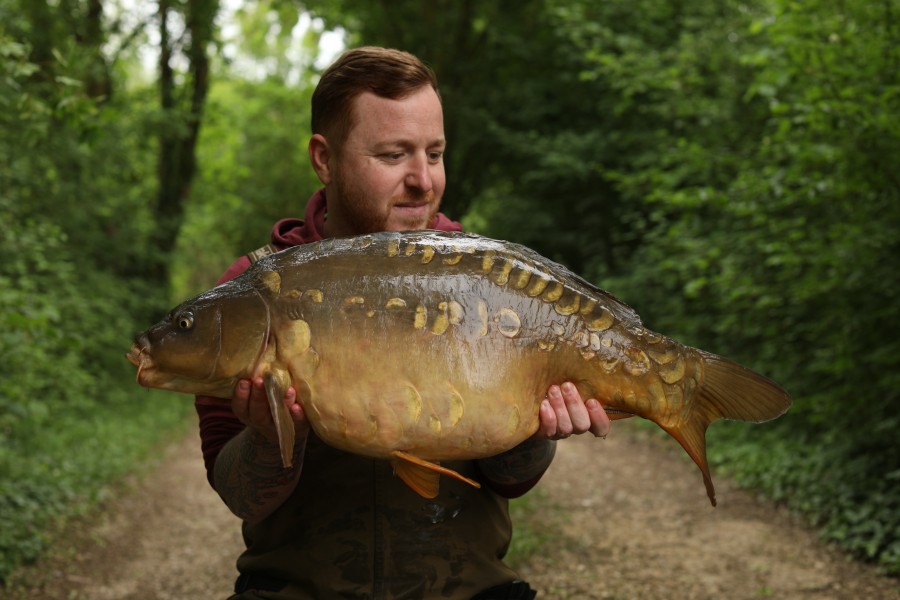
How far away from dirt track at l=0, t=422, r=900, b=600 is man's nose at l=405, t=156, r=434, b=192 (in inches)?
136

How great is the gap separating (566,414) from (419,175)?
78 cm

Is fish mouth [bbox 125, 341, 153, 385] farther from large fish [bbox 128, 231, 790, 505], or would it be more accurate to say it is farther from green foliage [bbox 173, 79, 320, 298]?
green foliage [bbox 173, 79, 320, 298]

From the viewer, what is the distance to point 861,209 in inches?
234

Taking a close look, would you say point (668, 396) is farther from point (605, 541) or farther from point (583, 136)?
point (583, 136)

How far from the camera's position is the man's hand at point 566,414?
2.12 metres

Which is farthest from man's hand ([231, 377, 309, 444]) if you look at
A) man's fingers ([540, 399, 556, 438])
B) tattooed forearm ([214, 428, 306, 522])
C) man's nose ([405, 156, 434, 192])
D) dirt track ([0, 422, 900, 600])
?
dirt track ([0, 422, 900, 600])

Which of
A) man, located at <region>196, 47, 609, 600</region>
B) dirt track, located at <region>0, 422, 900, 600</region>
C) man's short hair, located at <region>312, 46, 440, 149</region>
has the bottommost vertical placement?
dirt track, located at <region>0, 422, 900, 600</region>

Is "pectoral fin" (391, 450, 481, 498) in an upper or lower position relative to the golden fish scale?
lower

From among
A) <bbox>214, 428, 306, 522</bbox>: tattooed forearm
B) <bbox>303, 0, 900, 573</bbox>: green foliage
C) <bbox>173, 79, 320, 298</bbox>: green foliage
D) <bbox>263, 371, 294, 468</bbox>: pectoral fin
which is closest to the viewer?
<bbox>263, 371, 294, 468</bbox>: pectoral fin

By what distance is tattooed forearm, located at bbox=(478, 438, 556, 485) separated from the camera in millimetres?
2498

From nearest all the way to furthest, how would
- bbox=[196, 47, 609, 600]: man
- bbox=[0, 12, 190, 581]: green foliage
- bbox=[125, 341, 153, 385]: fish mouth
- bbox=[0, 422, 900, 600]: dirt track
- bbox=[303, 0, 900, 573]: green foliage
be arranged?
bbox=[125, 341, 153, 385]: fish mouth → bbox=[196, 47, 609, 600]: man → bbox=[0, 422, 900, 600]: dirt track → bbox=[0, 12, 190, 581]: green foliage → bbox=[303, 0, 900, 573]: green foliage

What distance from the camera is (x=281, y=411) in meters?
1.99

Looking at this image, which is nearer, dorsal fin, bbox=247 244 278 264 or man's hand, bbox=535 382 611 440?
man's hand, bbox=535 382 611 440

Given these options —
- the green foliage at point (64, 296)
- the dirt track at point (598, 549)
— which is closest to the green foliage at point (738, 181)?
the dirt track at point (598, 549)
